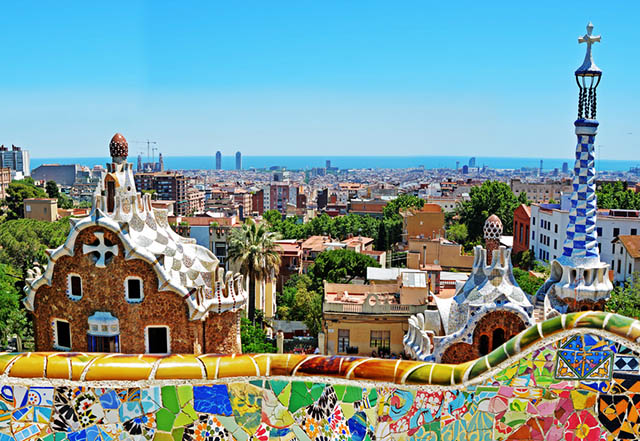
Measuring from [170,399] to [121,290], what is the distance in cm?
1114

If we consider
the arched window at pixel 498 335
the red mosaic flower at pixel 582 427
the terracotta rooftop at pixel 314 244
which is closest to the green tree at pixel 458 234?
the terracotta rooftop at pixel 314 244

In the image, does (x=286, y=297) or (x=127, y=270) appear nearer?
(x=127, y=270)

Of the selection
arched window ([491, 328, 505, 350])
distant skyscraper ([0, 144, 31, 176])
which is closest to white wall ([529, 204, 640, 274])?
arched window ([491, 328, 505, 350])

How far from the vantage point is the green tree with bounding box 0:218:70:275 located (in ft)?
127

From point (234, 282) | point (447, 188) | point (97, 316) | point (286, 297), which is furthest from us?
point (447, 188)

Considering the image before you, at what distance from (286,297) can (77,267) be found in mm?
23533

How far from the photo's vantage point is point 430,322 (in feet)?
58.0

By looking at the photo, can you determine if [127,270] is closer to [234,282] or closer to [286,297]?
[234,282]

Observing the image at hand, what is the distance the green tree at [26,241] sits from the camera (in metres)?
38.6

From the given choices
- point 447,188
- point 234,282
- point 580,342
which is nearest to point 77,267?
point 234,282

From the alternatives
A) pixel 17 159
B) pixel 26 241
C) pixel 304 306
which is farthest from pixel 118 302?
pixel 17 159

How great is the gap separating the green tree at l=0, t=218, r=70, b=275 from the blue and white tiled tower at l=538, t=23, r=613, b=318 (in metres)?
29.7

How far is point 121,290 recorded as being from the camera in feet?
49.7

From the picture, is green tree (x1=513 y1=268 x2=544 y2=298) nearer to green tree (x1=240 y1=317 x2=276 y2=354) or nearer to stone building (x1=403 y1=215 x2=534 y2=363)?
green tree (x1=240 y1=317 x2=276 y2=354)
